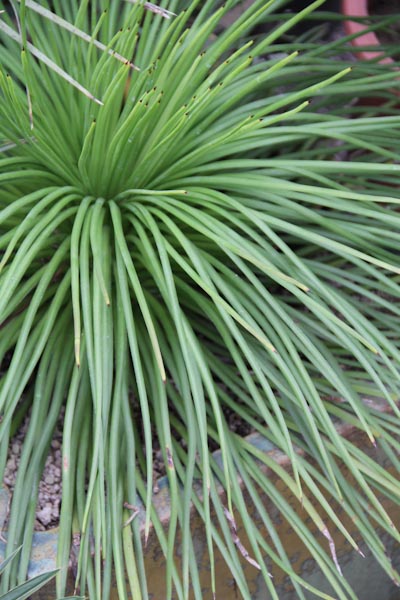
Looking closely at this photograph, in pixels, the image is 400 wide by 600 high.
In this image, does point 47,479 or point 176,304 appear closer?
point 176,304

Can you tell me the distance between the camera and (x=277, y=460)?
3.17 feet

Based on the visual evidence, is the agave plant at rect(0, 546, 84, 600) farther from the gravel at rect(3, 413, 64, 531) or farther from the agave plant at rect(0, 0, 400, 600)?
the gravel at rect(3, 413, 64, 531)

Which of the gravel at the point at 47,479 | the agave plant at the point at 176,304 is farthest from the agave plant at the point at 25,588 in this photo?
the gravel at the point at 47,479

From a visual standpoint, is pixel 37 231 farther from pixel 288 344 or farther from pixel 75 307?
pixel 288 344

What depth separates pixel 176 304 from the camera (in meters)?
0.84

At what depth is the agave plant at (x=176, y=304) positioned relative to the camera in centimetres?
83

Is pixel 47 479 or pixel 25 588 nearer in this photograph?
pixel 25 588

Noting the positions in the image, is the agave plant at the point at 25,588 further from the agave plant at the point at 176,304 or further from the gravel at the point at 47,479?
the gravel at the point at 47,479

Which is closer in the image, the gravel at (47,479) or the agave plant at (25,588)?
the agave plant at (25,588)

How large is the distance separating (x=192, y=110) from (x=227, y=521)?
1.64ft

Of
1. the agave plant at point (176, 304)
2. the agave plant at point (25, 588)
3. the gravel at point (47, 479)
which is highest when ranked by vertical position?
the agave plant at point (176, 304)

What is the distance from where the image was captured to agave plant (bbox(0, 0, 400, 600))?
83cm

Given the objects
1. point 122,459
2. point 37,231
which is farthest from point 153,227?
point 122,459

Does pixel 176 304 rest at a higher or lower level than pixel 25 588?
higher
